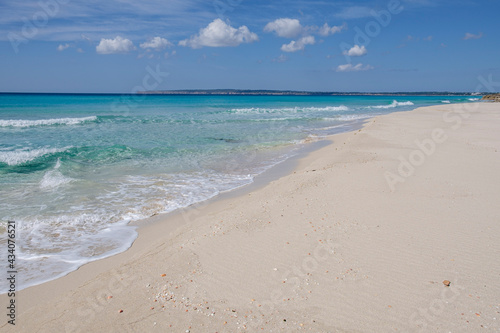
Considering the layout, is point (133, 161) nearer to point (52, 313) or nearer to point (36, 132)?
point (52, 313)

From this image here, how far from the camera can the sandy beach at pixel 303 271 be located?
3.43 meters

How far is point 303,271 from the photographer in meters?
4.23

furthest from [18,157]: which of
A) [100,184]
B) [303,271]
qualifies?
[303,271]

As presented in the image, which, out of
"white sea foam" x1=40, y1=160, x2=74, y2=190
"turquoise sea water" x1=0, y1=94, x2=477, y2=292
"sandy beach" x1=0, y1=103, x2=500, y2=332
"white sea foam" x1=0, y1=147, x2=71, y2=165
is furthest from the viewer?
"white sea foam" x1=0, y1=147, x2=71, y2=165

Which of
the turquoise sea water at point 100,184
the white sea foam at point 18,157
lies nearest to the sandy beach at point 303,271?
the turquoise sea water at point 100,184

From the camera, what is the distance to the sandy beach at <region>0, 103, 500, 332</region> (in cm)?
343

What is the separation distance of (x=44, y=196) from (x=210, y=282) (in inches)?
257

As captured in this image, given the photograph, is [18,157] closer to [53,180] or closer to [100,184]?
[53,180]

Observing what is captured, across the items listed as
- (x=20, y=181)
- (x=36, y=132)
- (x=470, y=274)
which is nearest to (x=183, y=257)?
(x=470, y=274)

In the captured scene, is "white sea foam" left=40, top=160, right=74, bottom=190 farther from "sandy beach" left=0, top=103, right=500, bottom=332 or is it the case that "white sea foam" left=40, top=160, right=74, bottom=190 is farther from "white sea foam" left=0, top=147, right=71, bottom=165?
"sandy beach" left=0, top=103, right=500, bottom=332

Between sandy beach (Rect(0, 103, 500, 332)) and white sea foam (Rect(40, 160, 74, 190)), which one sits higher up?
sandy beach (Rect(0, 103, 500, 332))

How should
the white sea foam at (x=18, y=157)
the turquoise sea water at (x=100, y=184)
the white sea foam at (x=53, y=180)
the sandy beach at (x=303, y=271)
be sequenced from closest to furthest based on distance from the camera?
the sandy beach at (x=303, y=271), the turquoise sea water at (x=100, y=184), the white sea foam at (x=53, y=180), the white sea foam at (x=18, y=157)

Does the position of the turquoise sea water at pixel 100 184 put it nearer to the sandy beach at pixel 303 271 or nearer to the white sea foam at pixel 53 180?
the white sea foam at pixel 53 180

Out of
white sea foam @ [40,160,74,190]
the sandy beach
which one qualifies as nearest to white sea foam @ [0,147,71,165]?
white sea foam @ [40,160,74,190]
